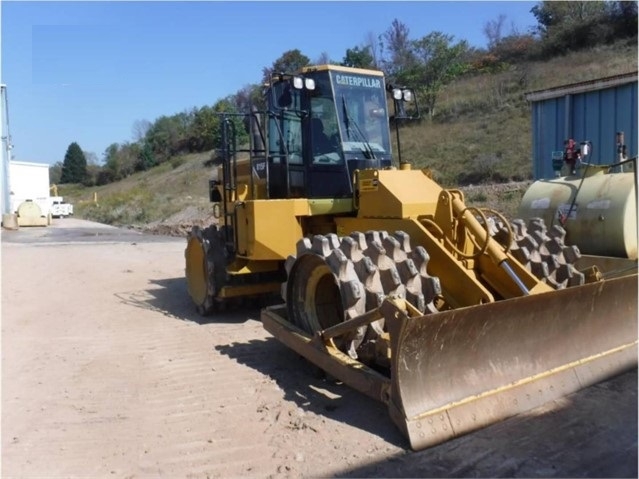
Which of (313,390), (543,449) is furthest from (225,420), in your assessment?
(543,449)

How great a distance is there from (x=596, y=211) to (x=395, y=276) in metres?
3.34

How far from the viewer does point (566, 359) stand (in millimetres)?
4574

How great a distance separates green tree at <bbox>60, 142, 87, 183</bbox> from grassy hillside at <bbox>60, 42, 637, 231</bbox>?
51.1m

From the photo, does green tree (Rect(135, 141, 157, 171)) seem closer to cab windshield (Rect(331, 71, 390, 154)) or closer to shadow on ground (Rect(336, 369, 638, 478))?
cab windshield (Rect(331, 71, 390, 154))

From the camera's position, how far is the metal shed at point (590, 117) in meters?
11.2

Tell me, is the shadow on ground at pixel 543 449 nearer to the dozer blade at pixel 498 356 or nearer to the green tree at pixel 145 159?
the dozer blade at pixel 498 356

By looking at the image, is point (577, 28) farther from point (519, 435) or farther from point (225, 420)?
point (225, 420)

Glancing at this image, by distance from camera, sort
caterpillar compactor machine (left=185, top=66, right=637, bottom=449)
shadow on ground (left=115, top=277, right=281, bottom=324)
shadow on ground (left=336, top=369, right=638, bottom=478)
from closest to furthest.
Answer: shadow on ground (left=336, top=369, right=638, bottom=478), caterpillar compactor machine (left=185, top=66, right=637, bottom=449), shadow on ground (left=115, top=277, right=281, bottom=324)

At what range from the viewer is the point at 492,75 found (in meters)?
35.9

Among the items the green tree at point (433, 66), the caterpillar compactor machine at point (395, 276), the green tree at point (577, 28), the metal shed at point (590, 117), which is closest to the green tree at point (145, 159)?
the green tree at point (433, 66)

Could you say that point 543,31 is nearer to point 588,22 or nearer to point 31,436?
point 588,22

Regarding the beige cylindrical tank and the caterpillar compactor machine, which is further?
the beige cylindrical tank

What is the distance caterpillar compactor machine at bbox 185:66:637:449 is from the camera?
13.0 ft

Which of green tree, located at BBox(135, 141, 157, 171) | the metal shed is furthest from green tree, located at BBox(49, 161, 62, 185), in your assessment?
the metal shed
